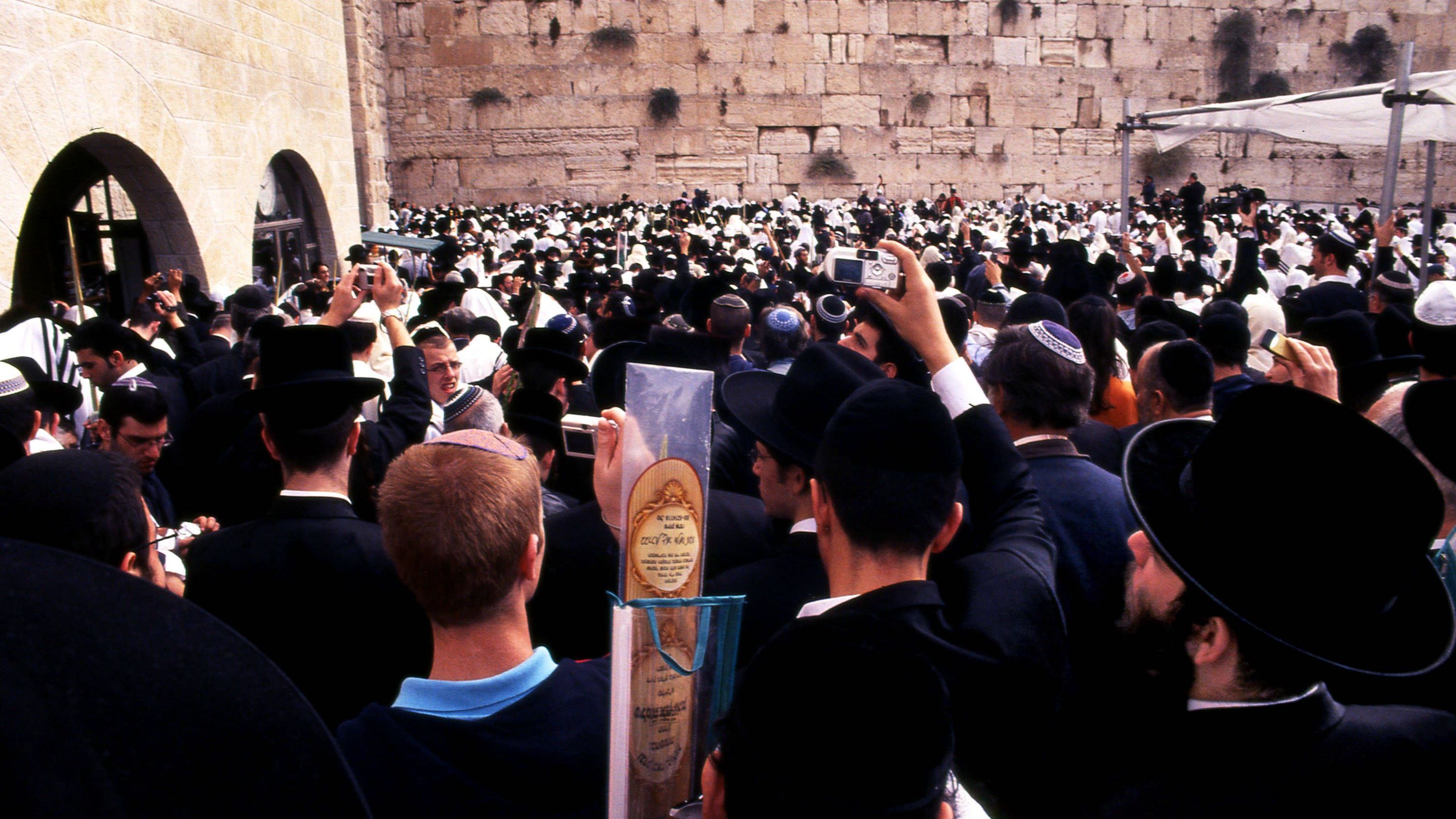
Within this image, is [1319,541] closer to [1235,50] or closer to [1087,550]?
[1087,550]

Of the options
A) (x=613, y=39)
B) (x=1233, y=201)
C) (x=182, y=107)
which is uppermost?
(x=613, y=39)

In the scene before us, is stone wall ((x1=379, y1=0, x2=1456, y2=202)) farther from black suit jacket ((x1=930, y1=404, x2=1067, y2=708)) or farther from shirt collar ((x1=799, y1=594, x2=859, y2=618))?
shirt collar ((x1=799, y1=594, x2=859, y2=618))

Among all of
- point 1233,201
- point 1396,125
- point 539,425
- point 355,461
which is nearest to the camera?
point 539,425

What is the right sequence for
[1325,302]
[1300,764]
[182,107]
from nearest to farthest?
[1300,764] → [1325,302] → [182,107]

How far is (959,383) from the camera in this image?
2.21 metres

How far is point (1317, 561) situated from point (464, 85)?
24.4 m

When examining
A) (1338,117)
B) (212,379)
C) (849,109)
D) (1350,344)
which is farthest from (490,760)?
(849,109)

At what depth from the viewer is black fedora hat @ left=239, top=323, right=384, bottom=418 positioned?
2.52 m

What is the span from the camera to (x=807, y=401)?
2244mm

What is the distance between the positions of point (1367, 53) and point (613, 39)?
19180mm

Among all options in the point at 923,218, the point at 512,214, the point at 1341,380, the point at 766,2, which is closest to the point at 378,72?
the point at 512,214

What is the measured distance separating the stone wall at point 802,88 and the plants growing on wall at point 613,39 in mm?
68

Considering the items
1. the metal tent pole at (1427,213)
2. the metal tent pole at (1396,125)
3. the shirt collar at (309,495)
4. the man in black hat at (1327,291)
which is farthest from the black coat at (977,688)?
the metal tent pole at (1396,125)

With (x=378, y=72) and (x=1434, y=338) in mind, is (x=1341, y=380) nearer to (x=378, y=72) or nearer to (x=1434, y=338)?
(x=1434, y=338)
